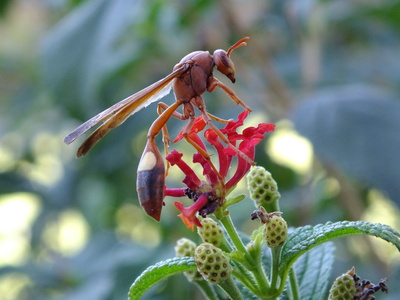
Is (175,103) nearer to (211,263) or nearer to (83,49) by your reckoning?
(211,263)

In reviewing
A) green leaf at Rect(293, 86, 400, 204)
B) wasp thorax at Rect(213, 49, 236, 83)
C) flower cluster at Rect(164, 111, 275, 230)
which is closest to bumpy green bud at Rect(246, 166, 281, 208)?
flower cluster at Rect(164, 111, 275, 230)

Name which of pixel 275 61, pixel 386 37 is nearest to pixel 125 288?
pixel 275 61

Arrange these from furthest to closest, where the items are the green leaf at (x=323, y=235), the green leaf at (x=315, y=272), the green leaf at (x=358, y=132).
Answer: the green leaf at (x=358, y=132), the green leaf at (x=315, y=272), the green leaf at (x=323, y=235)

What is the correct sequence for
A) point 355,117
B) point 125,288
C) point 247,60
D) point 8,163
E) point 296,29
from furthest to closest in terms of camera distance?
point 8,163
point 247,60
point 296,29
point 125,288
point 355,117

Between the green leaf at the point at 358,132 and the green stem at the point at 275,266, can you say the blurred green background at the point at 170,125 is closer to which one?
the green leaf at the point at 358,132

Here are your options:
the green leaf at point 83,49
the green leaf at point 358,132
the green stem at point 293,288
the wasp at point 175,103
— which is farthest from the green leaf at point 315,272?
the green leaf at point 83,49

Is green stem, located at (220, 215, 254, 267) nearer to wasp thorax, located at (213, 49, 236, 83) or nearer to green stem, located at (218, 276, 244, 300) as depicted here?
green stem, located at (218, 276, 244, 300)

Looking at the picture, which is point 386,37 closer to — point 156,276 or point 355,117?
point 355,117
